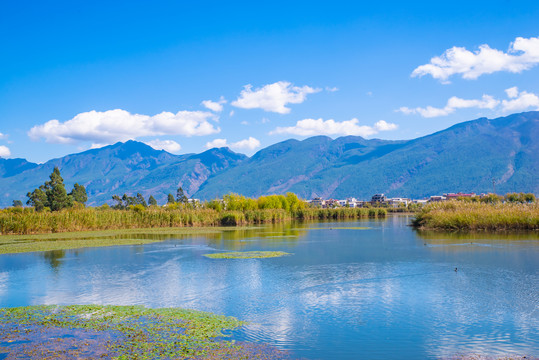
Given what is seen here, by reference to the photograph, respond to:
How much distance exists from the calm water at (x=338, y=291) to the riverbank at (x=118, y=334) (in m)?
0.72

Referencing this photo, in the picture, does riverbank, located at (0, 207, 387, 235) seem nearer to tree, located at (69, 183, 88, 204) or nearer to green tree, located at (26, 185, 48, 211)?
green tree, located at (26, 185, 48, 211)

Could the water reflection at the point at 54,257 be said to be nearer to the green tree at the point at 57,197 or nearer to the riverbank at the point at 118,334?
the riverbank at the point at 118,334

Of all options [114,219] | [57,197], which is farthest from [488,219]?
[57,197]

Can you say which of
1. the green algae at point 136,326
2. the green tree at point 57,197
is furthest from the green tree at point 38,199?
the green algae at point 136,326

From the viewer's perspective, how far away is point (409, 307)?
12.4 metres

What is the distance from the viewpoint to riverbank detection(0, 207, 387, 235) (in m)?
37.7

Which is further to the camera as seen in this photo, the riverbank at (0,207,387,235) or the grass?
the riverbank at (0,207,387,235)

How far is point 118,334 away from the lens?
1008cm

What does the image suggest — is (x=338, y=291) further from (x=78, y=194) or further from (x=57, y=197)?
(x=78, y=194)

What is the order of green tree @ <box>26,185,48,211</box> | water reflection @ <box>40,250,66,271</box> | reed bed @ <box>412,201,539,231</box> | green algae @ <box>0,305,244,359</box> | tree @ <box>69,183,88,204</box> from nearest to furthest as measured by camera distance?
1. green algae @ <box>0,305,244,359</box>
2. water reflection @ <box>40,250,66,271</box>
3. reed bed @ <box>412,201,539,231</box>
4. green tree @ <box>26,185,48,211</box>
5. tree @ <box>69,183,88,204</box>

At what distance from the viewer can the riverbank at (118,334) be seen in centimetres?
885

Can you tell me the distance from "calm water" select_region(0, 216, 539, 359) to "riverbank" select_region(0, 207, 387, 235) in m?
15.2

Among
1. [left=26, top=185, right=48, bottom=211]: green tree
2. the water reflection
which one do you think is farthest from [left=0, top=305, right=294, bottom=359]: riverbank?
[left=26, top=185, right=48, bottom=211]: green tree

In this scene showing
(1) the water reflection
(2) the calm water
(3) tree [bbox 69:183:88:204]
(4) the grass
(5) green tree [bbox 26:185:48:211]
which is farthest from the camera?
(3) tree [bbox 69:183:88:204]
